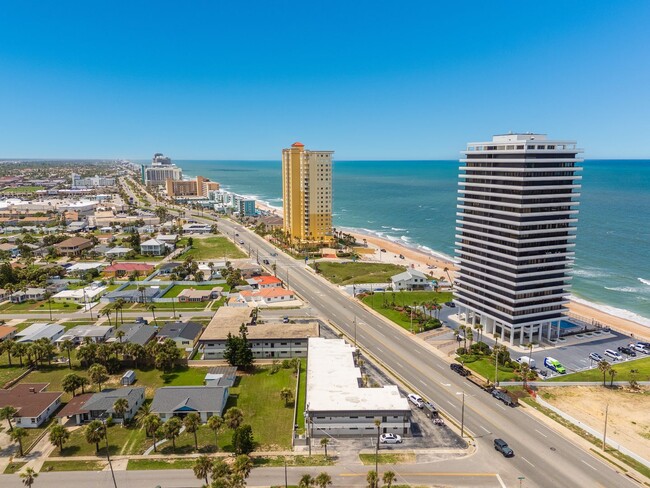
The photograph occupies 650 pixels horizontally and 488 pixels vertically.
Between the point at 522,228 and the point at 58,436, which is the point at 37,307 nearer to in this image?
the point at 58,436

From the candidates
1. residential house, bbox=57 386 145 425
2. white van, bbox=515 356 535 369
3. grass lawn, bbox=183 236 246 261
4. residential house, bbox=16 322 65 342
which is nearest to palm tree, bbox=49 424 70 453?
residential house, bbox=57 386 145 425

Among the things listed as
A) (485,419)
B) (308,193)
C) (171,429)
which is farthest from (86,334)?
(308,193)

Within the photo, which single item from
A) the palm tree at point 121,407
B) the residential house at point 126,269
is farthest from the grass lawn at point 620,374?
the residential house at point 126,269

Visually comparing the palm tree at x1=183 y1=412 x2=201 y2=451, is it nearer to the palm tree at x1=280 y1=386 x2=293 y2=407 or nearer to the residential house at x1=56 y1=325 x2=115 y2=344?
the palm tree at x1=280 y1=386 x2=293 y2=407

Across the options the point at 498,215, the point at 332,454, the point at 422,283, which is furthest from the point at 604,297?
the point at 332,454

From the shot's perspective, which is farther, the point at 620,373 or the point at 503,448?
the point at 620,373

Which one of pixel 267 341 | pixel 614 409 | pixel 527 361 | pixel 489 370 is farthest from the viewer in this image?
pixel 267 341
